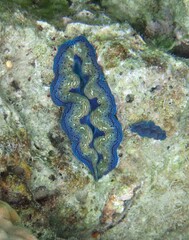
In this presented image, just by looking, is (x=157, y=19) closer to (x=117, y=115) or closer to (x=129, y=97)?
(x=129, y=97)

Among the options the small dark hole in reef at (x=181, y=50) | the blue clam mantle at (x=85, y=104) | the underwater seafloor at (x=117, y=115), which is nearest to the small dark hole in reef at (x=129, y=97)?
the underwater seafloor at (x=117, y=115)

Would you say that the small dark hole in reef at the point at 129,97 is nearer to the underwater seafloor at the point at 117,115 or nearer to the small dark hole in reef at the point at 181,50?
the underwater seafloor at the point at 117,115

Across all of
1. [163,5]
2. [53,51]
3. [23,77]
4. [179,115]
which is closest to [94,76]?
[53,51]

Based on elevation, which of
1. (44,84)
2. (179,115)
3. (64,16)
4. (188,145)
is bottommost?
(188,145)

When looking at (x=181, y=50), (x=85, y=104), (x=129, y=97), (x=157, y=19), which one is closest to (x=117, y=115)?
(x=129, y=97)

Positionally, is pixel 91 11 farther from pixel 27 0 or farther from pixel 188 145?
pixel 188 145
